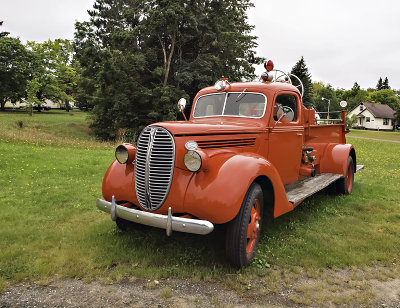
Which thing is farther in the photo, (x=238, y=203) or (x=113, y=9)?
(x=113, y=9)

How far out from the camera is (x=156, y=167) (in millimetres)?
3314

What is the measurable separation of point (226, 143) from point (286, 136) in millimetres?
1467

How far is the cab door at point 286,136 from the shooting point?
4.45m

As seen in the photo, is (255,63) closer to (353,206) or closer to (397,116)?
(353,206)

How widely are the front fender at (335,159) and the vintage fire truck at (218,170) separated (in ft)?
4.99

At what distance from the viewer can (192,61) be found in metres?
22.1

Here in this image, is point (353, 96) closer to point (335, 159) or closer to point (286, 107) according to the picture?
point (335, 159)

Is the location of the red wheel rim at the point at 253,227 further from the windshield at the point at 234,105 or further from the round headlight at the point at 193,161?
the windshield at the point at 234,105

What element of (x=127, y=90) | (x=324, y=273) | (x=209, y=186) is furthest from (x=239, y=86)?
(x=127, y=90)

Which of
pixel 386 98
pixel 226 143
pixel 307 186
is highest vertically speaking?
pixel 386 98

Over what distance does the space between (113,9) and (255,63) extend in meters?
13.5

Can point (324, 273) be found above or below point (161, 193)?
below

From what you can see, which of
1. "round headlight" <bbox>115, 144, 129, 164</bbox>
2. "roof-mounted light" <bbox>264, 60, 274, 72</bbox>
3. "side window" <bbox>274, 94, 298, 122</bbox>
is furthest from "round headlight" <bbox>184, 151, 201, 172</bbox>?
"roof-mounted light" <bbox>264, 60, 274, 72</bbox>

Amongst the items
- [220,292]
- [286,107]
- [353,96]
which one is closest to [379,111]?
[353,96]
